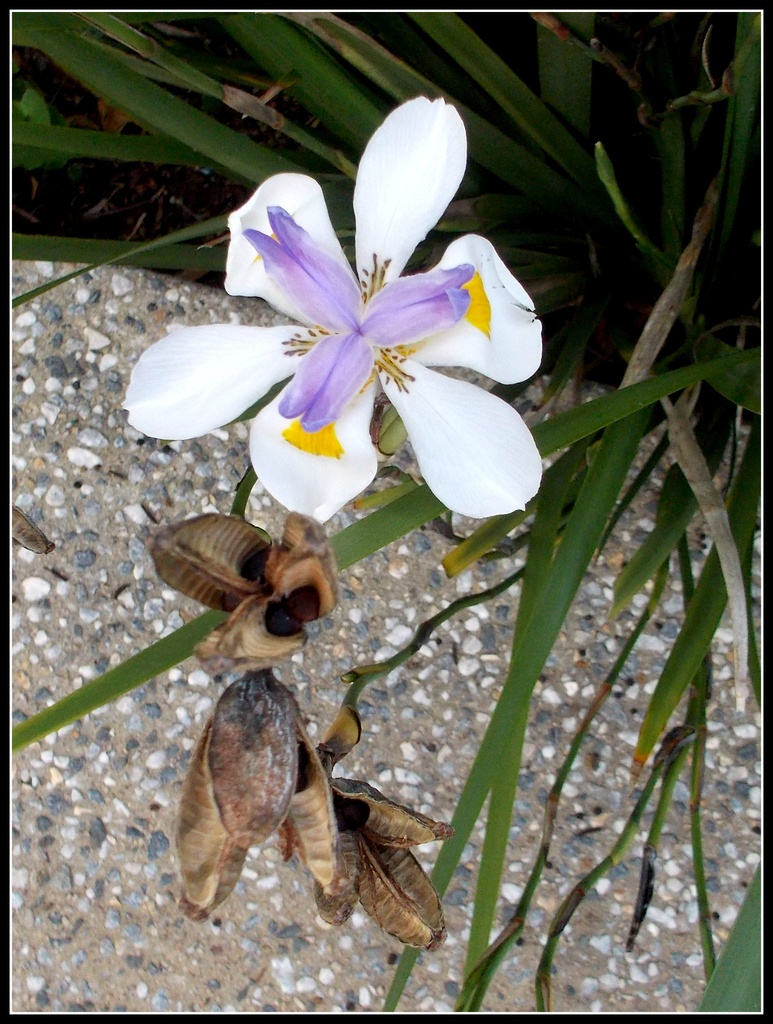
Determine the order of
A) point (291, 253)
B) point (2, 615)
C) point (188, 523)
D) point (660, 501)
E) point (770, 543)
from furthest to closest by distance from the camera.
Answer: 1. point (2, 615)
2. point (660, 501)
3. point (770, 543)
4. point (291, 253)
5. point (188, 523)

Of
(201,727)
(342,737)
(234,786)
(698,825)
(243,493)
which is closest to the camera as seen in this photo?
(234,786)

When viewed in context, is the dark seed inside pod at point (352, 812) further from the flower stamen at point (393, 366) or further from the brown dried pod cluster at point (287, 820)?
the flower stamen at point (393, 366)

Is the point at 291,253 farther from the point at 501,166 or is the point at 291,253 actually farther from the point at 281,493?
the point at 501,166

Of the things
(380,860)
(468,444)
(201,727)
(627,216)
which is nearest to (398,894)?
(380,860)

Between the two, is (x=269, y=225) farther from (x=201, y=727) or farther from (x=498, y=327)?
(x=201, y=727)

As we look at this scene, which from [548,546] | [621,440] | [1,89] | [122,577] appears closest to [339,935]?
[122,577]

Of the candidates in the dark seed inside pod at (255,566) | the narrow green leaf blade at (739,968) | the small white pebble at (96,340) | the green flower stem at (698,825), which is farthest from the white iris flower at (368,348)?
the small white pebble at (96,340)

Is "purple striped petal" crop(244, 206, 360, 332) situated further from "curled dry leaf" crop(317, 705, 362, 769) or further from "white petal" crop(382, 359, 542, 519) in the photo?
"curled dry leaf" crop(317, 705, 362, 769)
